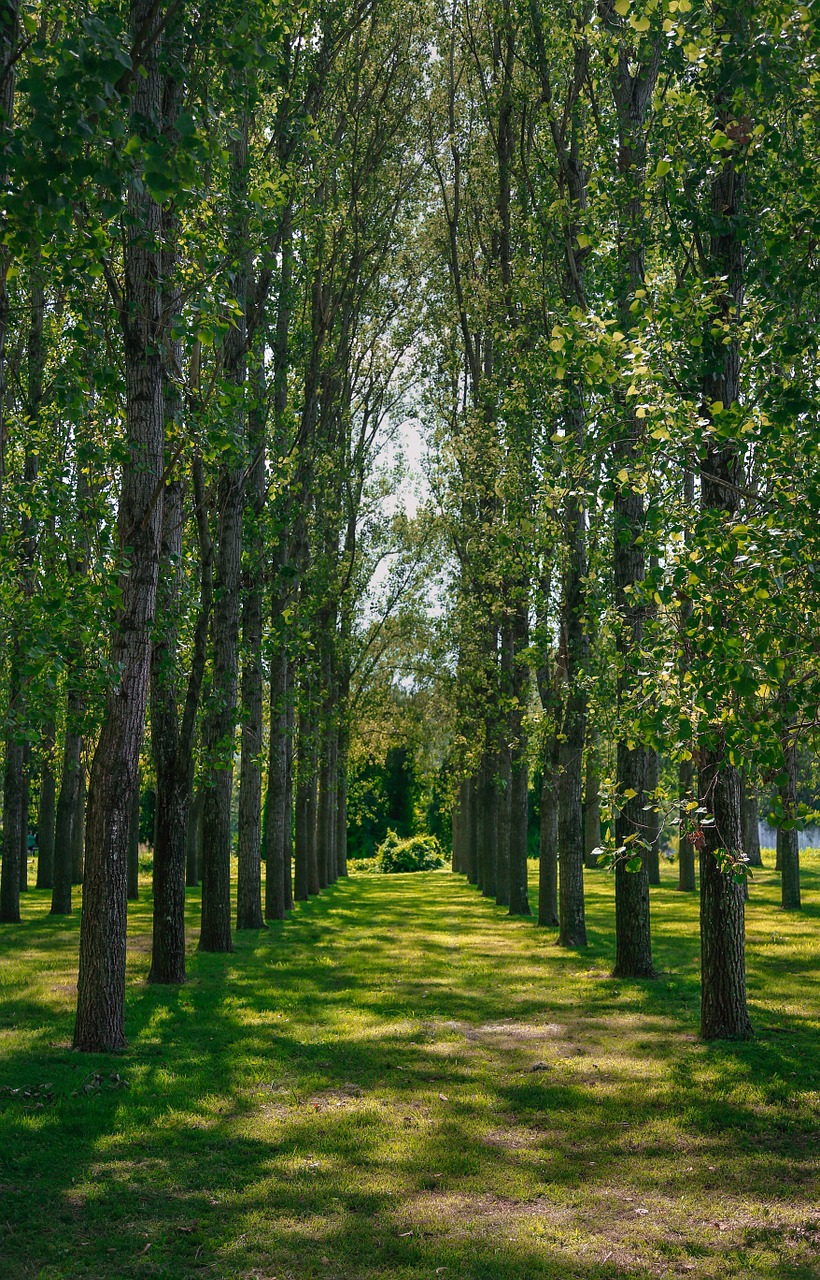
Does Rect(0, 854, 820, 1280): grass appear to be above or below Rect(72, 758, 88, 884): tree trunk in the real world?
below

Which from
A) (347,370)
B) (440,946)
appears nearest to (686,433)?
(440,946)

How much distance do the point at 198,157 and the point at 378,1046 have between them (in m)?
8.52

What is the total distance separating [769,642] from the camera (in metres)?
5.24

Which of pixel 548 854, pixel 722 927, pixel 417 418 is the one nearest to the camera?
pixel 722 927

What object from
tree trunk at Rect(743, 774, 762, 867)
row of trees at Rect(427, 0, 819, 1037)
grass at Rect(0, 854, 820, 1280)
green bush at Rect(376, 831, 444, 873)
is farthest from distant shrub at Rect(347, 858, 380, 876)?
grass at Rect(0, 854, 820, 1280)

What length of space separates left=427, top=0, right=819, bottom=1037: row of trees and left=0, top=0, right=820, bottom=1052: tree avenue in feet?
0.19

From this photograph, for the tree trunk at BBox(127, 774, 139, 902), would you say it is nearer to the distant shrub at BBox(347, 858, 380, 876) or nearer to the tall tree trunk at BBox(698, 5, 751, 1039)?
the tall tree trunk at BBox(698, 5, 751, 1039)

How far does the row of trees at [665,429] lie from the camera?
5.88 meters

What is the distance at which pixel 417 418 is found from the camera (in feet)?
115

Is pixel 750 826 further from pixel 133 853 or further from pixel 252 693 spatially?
pixel 133 853

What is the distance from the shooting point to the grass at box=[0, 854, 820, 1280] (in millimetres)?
5852

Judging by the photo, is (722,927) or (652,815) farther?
(652,815)

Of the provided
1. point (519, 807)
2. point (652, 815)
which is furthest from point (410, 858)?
point (652, 815)

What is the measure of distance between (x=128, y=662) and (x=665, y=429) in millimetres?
5617
